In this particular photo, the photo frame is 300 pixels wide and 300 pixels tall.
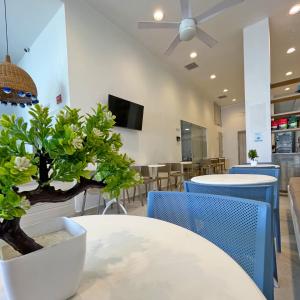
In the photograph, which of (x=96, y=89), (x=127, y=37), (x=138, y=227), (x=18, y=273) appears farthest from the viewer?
(x=127, y=37)

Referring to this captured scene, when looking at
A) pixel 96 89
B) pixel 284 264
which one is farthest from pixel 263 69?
pixel 284 264

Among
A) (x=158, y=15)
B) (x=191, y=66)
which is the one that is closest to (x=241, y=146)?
(x=191, y=66)

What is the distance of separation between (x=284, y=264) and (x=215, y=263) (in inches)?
66.5

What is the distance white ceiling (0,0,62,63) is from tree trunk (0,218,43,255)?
4.22 meters

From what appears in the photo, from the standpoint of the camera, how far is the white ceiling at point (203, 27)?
3725mm

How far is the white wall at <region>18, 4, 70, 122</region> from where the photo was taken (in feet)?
11.5

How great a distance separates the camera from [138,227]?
804 mm

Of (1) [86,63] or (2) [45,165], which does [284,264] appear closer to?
(2) [45,165]

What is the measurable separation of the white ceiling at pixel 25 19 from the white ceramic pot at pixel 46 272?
14.1ft

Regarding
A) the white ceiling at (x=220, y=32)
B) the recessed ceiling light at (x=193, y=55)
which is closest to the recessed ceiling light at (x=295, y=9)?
the white ceiling at (x=220, y=32)

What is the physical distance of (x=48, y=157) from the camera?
1.40 ft

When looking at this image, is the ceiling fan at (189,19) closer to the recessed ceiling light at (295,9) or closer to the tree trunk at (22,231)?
the recessed ceiling light at (295,9)

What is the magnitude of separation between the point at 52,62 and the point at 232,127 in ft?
31.8

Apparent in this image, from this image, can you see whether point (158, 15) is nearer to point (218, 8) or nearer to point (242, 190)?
point (218, 8)
